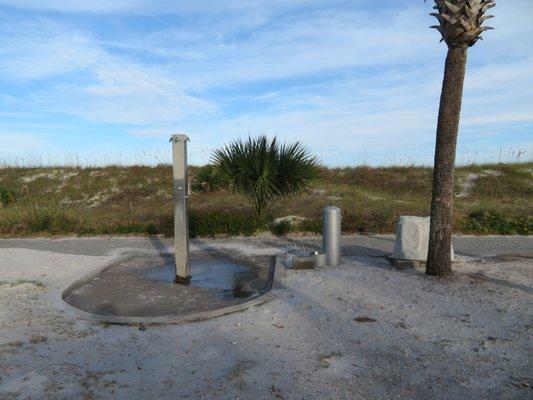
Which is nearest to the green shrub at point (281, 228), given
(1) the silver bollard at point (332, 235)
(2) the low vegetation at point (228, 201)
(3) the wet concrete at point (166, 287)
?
(2) the low vegetation at point (228, 201)

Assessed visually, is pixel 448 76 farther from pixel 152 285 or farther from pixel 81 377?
pixel 81 377

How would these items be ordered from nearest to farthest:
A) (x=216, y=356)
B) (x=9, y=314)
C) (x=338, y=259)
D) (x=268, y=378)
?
(x=268, y=378) < (x=216, y=356) < (x=9, y=314) < (x=338, y=259)

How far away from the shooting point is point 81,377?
3547mm

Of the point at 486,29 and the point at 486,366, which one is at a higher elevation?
the point at 486,29

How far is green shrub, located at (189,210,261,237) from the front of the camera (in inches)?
425

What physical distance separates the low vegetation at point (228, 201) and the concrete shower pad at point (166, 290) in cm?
289

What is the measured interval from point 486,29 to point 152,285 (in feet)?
17.7

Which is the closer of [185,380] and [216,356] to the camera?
[185,380]

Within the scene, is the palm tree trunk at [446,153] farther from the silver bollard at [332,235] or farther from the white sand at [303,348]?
the silver bollard at [332,235]

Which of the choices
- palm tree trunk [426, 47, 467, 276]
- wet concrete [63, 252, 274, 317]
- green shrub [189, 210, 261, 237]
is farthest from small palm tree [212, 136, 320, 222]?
palm tree trunk [426, 47, 467, 276]

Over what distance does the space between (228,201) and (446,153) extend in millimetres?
10914

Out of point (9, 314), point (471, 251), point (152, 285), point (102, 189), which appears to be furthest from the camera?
point (102, 189)

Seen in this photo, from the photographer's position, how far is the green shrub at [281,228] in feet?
35.2

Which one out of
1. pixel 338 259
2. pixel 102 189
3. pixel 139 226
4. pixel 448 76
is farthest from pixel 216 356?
pixel 102 189
